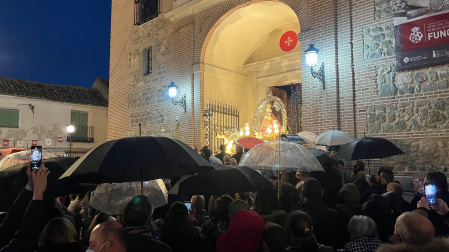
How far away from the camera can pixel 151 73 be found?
55.8 ft

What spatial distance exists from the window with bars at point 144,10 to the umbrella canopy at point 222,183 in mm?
13432

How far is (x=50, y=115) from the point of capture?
28031mm

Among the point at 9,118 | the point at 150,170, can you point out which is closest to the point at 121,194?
the point at 150,170

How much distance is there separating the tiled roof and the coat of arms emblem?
24402mm

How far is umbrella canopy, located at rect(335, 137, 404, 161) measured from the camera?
7449 mm

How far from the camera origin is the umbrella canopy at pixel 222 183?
4.77 metres

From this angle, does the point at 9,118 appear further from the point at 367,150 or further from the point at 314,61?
the point at 367,150

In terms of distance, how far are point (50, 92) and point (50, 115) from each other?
191 cm

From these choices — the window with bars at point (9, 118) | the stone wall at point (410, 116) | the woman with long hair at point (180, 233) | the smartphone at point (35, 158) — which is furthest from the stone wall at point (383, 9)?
the window with bars at point (9, 118)

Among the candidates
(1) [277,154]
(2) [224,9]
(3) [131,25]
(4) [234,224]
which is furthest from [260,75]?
(4) [234,224]

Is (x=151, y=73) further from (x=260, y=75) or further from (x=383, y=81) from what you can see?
(x=383, y=81)

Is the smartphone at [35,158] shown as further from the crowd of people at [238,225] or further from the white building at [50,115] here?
the white building at [50,115]

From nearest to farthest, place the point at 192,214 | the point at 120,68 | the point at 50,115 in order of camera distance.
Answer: the point at 192,214 → the point at 120,68 → the point at 50,115

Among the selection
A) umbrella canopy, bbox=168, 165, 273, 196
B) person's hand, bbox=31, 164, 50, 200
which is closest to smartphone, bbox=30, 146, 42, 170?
person's hand, bbox=31, 164, 50, 200
